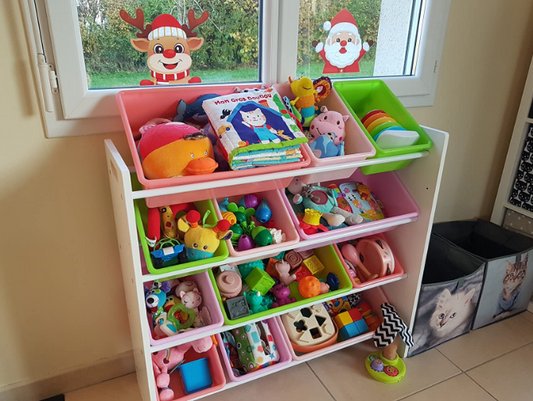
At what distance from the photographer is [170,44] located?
125cm

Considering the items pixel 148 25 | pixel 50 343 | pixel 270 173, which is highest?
pixel 148 25

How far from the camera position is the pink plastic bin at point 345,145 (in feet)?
3.96

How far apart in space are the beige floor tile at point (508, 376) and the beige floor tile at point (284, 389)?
22.9 inches

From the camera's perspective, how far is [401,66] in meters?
1.66

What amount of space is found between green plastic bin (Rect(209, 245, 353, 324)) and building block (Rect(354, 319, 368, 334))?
250 mm

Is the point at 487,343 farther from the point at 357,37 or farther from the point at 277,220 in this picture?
the point at 357,37

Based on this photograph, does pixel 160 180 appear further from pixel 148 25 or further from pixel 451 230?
pixel 451 230

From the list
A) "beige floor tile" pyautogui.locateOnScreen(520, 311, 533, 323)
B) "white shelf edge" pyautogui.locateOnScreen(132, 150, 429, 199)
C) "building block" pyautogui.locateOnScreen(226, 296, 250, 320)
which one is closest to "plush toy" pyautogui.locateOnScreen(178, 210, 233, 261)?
"white shelf edge" pyautogui.locateOnScreen(132, 150, 429, 199)

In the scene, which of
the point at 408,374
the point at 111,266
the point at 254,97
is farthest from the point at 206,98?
the point at 408,374

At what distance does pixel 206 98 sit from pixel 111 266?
0.64 m

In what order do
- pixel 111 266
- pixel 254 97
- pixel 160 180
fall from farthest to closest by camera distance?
pixel 111 266 → pixel 254 97 → pixel 160 180

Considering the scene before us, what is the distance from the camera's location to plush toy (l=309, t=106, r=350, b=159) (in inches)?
49.4

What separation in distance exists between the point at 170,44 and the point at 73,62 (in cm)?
27

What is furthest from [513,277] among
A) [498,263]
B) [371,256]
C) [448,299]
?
[371,256]
